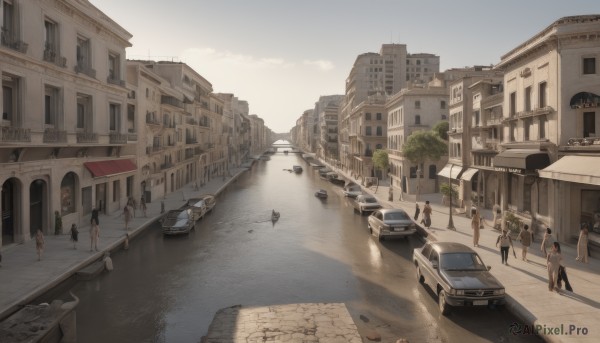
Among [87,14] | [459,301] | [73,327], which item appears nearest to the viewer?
[73,327]

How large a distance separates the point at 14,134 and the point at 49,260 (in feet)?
21.5

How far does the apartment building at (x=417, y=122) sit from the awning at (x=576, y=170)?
26884 mm

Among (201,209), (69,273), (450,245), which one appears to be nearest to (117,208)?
(201,209)

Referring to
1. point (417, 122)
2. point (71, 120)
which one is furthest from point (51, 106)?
point (417, 122)

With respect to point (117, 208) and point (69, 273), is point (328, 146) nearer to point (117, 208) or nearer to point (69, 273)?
point (117, 208)

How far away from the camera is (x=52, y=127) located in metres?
27.0

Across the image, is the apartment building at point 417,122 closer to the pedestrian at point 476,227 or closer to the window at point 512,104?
the window at point 512,104

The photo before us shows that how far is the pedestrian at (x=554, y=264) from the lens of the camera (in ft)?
49.5

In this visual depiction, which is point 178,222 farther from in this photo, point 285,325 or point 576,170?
point 576,170

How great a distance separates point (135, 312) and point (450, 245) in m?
11.4

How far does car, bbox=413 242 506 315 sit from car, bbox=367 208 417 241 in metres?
8.81

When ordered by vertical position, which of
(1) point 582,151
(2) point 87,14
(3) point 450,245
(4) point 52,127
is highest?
(2) point 87,14

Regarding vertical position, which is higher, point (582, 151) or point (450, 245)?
point (582, 151)

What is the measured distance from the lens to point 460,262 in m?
15.3
